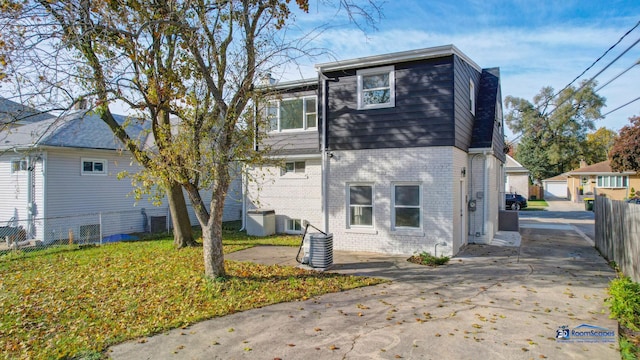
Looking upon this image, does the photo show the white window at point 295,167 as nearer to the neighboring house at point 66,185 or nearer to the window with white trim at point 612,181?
the neighboring house at point 66,185

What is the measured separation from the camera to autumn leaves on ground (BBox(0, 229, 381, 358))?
560cm

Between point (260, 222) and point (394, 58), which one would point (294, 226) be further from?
point (394, 58)

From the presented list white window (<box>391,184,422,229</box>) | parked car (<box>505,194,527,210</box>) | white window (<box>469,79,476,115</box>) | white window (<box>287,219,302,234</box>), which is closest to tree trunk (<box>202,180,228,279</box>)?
white window (<box>391,184,422,229</box>)

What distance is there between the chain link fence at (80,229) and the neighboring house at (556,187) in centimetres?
5124

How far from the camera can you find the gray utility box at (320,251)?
31.3 ft

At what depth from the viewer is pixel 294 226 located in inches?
626

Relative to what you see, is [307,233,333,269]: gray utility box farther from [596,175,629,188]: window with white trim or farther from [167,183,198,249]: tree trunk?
[596,175,629,188]: window with white trim

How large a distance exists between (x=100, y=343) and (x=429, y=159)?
8.95m

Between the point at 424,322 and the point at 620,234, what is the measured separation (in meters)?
6.58

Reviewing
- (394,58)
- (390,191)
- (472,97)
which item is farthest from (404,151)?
(472,97)

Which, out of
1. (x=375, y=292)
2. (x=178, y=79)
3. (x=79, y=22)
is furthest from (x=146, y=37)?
(x=375, y=292)

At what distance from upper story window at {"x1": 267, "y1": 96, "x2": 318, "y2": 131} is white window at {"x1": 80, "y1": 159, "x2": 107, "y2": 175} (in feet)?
24.4

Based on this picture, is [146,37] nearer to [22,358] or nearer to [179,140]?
[179,140]

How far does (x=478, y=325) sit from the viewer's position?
19.4 ft
